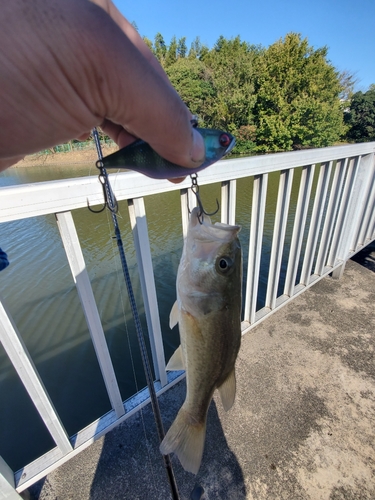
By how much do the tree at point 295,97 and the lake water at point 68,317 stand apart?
22177mm

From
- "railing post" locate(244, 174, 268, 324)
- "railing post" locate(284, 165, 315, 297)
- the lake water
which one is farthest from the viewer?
the lake water

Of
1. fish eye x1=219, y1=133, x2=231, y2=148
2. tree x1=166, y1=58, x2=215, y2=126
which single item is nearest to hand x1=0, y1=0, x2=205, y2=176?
fish eye x1=219, y1=133, x2=231, y2=148

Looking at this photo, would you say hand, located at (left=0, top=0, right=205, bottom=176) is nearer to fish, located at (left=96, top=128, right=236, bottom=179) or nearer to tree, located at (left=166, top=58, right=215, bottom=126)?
fish, located at (left=96, top=128, right=236, bottom=179)

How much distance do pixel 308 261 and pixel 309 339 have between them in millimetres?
837

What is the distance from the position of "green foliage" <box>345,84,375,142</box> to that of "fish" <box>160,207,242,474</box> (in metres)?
34.0

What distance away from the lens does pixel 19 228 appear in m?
6.95

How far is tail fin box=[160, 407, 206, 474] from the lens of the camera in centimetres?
106

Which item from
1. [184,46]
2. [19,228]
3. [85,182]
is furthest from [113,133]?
[184,46]

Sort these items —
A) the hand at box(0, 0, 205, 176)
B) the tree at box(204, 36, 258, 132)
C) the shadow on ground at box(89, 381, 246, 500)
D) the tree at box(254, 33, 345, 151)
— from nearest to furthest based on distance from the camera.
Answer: the hand at box(0, 0, 205, 176) → the shadow on ground at box(89, 381, 246, 500) → the tree at box(254, 33, 345, 151) → the tree at box(204, 36, 258, 132)

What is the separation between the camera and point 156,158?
726 millimetres

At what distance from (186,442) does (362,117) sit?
36.6 metres

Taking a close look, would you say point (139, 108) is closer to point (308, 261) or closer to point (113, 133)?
point (113, 133)

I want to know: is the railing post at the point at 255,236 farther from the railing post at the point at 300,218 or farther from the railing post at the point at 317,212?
the railing post at the point at 317,212

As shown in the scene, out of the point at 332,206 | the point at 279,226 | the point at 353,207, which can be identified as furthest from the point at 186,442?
the point at 353,207
